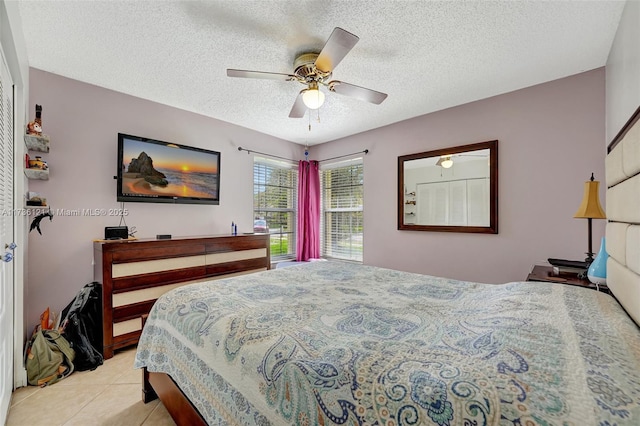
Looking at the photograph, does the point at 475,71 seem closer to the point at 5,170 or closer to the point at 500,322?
the point at 500,322

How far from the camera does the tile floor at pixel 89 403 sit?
5.40 feet

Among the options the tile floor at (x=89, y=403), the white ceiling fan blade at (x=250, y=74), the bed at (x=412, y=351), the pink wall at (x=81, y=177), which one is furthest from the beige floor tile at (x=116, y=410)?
the white ceiling fan blade at (x=250, y=74)

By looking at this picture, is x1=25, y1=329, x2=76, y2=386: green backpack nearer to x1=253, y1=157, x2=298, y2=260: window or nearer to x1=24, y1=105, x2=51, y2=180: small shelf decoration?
x1=24, y1=105, x2=51, y2=180: small shelf decoration

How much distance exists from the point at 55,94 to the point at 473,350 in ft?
11.7

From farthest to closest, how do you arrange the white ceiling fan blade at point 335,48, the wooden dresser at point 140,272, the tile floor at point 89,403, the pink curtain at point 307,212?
the pink curtain at point 307,212 < the wooden dresser at point 140,272 < the tile floor at point 89,403 < the white ceiling fan blade at point 335,48

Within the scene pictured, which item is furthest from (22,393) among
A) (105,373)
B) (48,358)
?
(105,373)

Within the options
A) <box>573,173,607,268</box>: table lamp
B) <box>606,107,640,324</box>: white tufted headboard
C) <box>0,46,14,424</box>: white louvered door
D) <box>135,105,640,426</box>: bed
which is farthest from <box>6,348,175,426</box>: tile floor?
<box>573,173,607,268</box>: table lamp

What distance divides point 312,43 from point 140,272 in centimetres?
243

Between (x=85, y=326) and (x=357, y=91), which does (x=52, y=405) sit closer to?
(x=85, y=326)

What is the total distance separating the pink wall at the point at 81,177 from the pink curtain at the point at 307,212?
176cm

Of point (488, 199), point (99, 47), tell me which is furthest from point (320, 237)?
point (99, 47)

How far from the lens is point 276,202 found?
14.5ft

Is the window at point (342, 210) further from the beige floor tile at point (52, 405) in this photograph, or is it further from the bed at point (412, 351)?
the beige floor tile at point (52, 405)

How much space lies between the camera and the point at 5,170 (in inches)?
61.6
